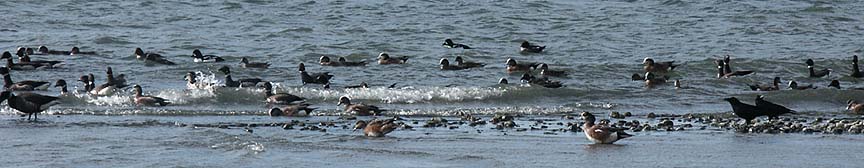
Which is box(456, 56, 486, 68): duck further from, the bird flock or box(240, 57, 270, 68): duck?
box(240, 57, 270, 68): duck

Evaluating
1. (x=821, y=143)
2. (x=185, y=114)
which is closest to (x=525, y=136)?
(x=821, y=143)

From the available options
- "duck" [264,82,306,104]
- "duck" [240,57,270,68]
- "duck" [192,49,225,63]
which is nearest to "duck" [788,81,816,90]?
"duck" [264,82,306,104]

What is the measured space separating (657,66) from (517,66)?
6.89ft

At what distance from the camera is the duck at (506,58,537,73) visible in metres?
23.6

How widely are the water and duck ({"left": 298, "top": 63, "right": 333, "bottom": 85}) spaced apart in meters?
0.19

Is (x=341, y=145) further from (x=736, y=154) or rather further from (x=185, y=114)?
(x=185, y=114)

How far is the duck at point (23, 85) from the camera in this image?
21.0m

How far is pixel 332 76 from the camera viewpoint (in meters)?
22.7

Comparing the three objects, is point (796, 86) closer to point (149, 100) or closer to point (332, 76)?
point (332, 76)

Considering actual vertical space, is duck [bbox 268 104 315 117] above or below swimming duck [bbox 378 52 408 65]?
below

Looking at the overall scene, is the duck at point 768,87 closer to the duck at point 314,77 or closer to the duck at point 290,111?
the duck at point 314,77

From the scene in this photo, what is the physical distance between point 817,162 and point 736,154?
30.7 inches

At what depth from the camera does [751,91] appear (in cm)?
2123

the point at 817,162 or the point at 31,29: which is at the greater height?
the point at 31,29
